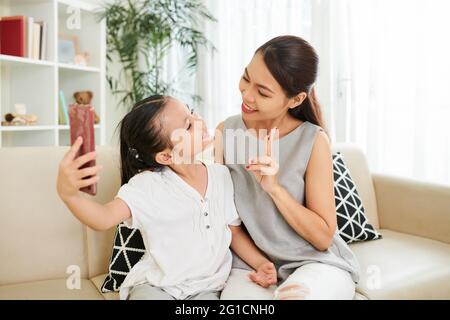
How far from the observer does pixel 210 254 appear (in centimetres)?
129

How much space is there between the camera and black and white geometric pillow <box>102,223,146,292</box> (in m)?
1.42

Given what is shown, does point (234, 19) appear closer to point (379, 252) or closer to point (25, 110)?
point (25, 110)

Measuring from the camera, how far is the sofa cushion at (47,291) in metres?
1.34

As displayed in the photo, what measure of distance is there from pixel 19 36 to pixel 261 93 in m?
2.07

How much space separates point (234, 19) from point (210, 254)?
2544 millimetres

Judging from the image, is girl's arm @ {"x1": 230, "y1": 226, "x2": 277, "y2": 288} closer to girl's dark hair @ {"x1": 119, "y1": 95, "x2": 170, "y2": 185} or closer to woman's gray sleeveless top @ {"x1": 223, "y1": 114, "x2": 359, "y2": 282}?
woman's gray sleeveless top @ {"x1": 223, "y1": 114, "x2": 359, "y2": 282}

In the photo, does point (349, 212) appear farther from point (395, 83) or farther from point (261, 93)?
point (395, 83)

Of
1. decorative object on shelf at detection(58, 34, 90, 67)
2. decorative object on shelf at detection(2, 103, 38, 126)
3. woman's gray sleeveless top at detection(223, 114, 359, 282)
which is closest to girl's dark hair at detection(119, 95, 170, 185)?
woman's gray sleeveless top at detection(223, 114, 359, 282)

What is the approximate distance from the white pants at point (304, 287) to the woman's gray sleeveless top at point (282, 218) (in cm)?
4

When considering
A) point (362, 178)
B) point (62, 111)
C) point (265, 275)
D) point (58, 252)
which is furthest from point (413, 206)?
point (62, 111)

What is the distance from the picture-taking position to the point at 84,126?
1.02 metres

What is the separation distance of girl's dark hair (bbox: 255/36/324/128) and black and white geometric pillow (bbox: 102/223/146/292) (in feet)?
2.17

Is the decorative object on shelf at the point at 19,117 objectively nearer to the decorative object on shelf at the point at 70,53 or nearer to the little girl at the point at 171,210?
the decorative object on shelf at the point at 70,53
